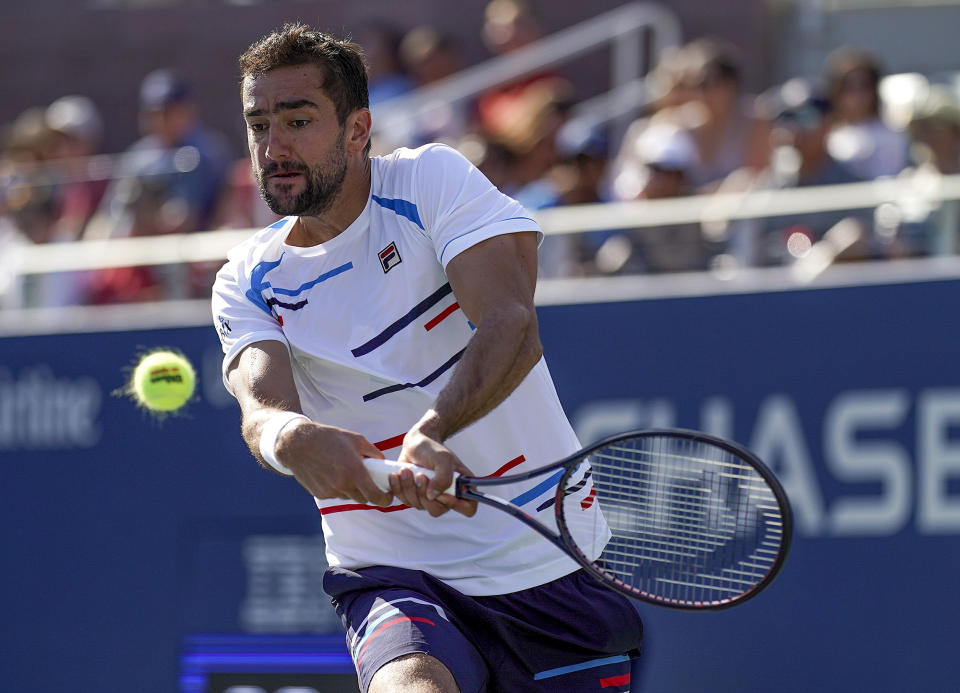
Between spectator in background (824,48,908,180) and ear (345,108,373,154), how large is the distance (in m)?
3.13

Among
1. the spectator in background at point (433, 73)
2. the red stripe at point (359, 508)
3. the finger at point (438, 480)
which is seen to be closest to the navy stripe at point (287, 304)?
the red stripe at point (359, 508)

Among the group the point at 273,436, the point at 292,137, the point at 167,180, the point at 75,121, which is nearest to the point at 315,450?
the point at 273,436

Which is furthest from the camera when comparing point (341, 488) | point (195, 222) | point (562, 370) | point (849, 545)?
point (195, 222)

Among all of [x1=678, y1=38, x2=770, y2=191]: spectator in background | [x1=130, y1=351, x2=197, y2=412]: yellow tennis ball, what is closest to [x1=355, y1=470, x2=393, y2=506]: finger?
[x1=130, y1=351, x2=197, y2=412]: yellow tennis ball

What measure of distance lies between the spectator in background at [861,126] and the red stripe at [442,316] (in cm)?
314

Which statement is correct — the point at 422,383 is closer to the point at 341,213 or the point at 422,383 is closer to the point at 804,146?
the point at 341,213

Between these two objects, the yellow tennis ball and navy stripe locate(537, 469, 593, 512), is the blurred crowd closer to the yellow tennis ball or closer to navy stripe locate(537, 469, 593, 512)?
the yellow tennis ball

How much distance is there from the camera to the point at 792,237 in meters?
5.60

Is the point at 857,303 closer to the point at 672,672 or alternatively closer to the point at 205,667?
the point at 672,672

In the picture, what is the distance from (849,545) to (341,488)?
118 inches

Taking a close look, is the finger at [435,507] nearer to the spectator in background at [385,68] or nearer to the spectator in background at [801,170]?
the spectator in background at [801,170]

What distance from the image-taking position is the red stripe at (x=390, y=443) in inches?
131

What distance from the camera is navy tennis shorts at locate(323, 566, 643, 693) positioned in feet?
10.6

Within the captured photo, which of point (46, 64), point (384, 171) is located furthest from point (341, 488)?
point (46, 64)
